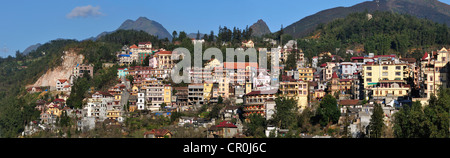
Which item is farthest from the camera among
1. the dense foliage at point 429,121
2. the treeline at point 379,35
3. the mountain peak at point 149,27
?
the mountain peak at point 149,27

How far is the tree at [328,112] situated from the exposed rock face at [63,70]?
1541 inches

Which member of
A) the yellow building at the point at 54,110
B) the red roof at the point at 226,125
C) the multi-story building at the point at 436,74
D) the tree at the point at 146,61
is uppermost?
the tree at the point at 146,61

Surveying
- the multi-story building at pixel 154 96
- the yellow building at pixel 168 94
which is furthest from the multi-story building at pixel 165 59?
the yellow building at pixel 168 94

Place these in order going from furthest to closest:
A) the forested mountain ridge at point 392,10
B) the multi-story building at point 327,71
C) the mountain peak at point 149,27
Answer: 1. the mountain peak at point 149,27
2. the forested mountain ridge at point 392,10
3. the multi-story building at point 327,71

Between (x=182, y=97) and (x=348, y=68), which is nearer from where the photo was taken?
(x=182, y=97)

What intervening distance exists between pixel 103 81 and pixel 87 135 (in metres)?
15.5

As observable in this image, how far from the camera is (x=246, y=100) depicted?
133 ft

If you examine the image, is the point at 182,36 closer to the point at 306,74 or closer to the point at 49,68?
the point at 49,68

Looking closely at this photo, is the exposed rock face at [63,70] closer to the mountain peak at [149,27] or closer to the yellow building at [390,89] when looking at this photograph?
the yellow building at [390,89]

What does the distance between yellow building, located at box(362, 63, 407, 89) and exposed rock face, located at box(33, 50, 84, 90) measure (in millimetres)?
38105

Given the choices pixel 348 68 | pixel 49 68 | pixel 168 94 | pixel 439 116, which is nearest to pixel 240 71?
pixel 168 94

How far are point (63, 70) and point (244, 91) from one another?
30077 mm

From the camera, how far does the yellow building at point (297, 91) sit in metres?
39.7

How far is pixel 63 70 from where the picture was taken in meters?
68.6
